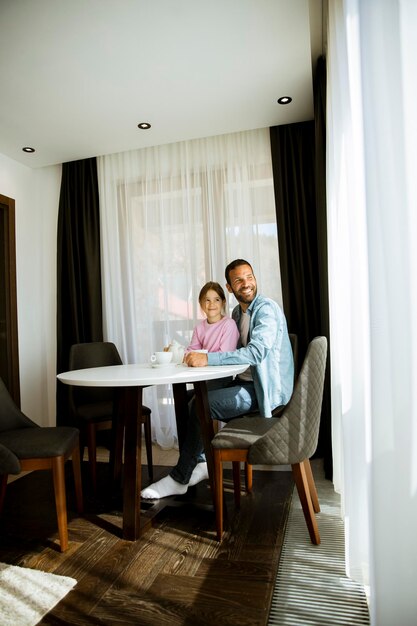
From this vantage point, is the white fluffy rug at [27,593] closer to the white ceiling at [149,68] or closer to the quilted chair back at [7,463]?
the quilted chair back at [7,463]

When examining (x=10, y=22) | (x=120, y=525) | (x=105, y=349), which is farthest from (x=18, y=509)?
(x=10, y=22)

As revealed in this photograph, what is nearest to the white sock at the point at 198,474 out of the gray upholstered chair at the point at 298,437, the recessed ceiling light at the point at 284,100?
the gray upholstered chair at the point at 298,437

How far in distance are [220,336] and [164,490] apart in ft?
3.01

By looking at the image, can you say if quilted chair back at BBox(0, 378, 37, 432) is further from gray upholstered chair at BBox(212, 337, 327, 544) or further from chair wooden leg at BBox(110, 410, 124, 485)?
gray upholstered chair at BBox(212, 337, 327, 544)

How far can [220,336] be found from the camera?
2.45 meters

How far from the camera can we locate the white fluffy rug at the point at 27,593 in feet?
4.38

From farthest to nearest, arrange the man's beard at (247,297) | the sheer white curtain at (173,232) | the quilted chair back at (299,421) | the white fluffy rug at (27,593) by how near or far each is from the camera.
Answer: the sheer white curtain at (173,232) < the man's beard at (247,297) < the quilted chair back at (299,421) < the white fluffy rug at (27,593)

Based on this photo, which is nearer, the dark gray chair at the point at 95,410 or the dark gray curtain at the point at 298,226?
the dark gray chair at the point at 95,410

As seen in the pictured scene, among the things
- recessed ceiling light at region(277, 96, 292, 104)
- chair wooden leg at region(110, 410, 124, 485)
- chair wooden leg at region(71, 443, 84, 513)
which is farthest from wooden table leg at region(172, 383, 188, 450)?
recessed ceiling light at region(277, 96, 292, 104)

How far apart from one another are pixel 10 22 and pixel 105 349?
2.09 metres

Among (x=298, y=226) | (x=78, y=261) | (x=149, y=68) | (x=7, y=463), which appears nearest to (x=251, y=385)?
(x=7, y=463)

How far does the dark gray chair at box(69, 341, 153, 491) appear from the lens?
247 cm

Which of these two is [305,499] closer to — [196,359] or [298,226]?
[196,359]

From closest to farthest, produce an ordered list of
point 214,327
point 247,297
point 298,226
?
1. point 247,297
2. point 214,327
3. point 298,226
